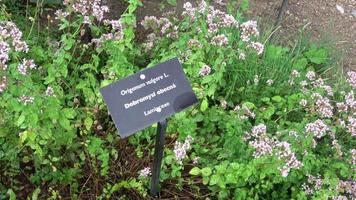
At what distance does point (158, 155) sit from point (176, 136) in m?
0.53

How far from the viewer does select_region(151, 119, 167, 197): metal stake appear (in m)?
2.38

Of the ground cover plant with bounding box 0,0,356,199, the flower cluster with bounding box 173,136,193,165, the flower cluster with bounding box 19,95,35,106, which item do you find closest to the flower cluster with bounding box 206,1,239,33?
the ground cover plant with bounding box 0,0,356,199

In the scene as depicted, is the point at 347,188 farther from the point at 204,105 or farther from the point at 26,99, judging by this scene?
the point at 26,99

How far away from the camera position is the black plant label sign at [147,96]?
7.39 feet

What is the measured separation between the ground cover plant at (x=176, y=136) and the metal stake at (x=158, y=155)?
93 mm

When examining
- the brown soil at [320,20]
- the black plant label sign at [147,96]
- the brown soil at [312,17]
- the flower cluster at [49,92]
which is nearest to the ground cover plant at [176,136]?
the flower cluster at [49,92]

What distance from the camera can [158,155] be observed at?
8.26 feet

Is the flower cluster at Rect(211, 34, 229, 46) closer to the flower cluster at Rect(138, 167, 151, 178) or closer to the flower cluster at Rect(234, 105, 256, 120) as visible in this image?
the flower cluster at Rect(234, 105, 256, 120)

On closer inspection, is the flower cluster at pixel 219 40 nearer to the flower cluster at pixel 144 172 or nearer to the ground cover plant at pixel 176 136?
the ground cover plant at pixel 176 136

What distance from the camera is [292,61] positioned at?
378 centimetres

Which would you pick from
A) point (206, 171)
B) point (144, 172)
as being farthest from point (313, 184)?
point (144, 172)

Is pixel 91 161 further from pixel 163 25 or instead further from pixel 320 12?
pixel 320 12

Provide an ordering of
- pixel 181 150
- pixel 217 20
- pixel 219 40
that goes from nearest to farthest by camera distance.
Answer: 1. pixel 181 150
2. pixel 219 40
3. pixel 217 20

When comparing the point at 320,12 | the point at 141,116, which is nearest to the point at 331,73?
the point at 320,12
